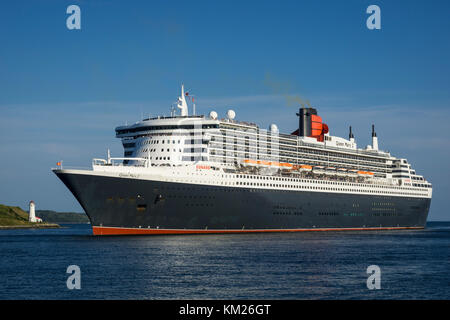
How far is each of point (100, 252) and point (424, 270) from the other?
869 inches

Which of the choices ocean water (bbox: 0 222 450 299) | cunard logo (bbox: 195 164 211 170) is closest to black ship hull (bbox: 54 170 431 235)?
cunard logo (bbox: 195 164 211 170)

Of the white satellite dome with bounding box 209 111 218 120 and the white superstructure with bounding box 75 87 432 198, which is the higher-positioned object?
the white satellite dome with bounding box 209 111 218 120

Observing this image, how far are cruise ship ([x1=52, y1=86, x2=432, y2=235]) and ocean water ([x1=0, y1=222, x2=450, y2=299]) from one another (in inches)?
197

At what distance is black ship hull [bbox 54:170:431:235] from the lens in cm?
5212

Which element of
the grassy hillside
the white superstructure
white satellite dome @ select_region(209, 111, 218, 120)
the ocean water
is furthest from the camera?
the grassy hillside

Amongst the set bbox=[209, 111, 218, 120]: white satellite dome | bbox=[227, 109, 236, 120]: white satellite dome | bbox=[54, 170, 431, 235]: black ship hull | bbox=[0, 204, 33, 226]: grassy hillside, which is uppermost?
bbox=[227, 109, 236, 120]: white satellite dome

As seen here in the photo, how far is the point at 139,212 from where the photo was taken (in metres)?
53.2

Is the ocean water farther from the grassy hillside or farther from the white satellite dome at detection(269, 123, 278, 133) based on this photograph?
the grassy hillside

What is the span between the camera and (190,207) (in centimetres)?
5553

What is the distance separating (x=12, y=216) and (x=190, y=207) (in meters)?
102

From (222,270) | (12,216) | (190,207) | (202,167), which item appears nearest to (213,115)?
(202,167)

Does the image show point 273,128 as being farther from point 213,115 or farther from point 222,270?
point 222,270

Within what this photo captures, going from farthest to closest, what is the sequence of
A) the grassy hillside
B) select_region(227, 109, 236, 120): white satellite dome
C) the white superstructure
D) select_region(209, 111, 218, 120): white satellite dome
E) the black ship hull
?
the grassy hillside, select_region(227, 109, 236, 120): white satellite dome, select_region(209, 111, 218, 120): white satellite dome, the white superstructure, the black ship hull

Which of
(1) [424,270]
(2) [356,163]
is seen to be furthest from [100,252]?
(2) [356,163]
